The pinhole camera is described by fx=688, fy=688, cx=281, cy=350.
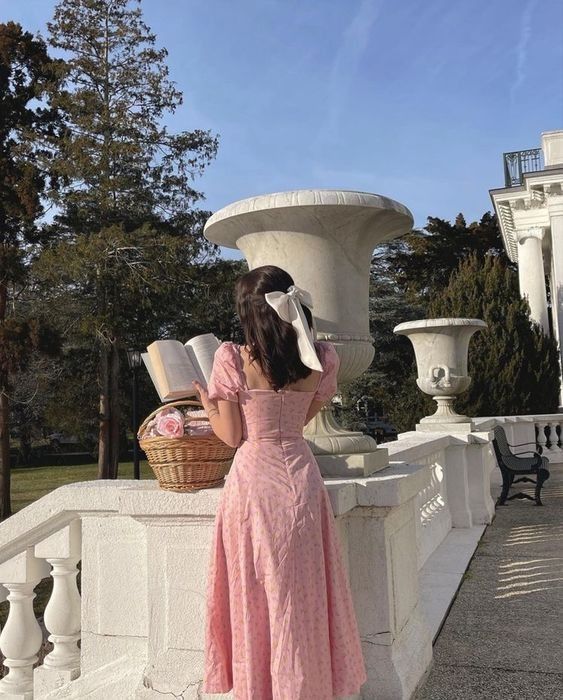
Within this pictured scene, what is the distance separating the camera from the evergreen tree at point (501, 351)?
45.7 ft

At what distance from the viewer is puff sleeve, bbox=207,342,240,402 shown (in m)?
2.28

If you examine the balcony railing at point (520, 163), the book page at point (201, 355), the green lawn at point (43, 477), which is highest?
the balcony railing at point (520, 163)

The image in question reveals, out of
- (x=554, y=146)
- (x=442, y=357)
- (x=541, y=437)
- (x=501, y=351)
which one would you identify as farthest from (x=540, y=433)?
(x=554, y=146)

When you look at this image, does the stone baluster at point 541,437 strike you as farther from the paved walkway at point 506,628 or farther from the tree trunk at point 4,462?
the tree trunk at point 4,462

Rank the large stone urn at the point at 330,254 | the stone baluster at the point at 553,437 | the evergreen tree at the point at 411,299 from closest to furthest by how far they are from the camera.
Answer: the large stone urn at the point at 330,254 → the stone baluster at the point at 553,437 → the evergreen tree at the point at 411,299

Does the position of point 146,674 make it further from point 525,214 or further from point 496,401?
point 525,214

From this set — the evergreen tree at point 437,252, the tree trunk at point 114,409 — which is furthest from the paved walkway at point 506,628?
the evergreen tree at point 437,252

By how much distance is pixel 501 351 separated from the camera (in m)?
14.3

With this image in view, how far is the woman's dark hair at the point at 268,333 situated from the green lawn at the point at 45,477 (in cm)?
2048

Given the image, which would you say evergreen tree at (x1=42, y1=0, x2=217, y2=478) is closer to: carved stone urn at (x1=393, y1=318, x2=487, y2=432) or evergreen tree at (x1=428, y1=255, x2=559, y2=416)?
evergreen tree at (x1=428, y1=255, x2=559, y2=416)

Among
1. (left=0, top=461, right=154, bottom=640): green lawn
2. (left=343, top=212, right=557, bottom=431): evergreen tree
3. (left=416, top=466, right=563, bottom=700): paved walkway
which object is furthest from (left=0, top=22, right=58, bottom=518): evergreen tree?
(left=416, top=466, right=563, bottom=700): paved walkway

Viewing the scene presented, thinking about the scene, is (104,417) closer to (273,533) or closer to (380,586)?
(380,586)

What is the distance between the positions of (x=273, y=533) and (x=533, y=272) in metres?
17.0

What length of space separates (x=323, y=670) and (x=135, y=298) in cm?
1984
